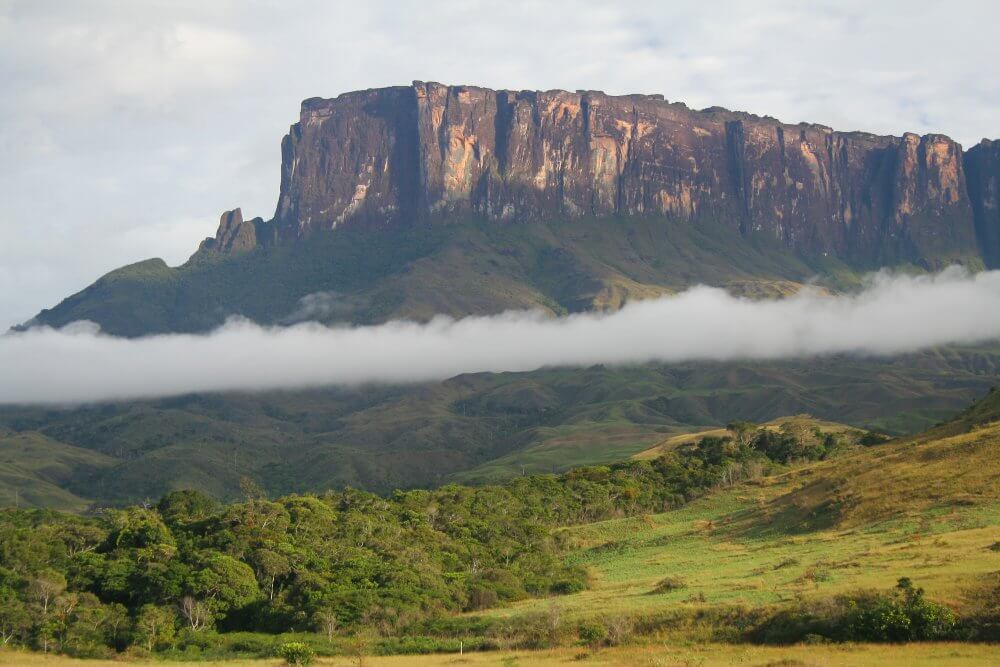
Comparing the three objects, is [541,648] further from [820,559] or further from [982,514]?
[982,514]

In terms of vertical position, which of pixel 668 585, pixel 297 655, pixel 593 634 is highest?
pixel 668 585

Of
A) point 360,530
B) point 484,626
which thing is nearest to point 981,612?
point 484,626

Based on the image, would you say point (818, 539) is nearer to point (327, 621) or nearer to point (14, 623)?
point (327, 621)

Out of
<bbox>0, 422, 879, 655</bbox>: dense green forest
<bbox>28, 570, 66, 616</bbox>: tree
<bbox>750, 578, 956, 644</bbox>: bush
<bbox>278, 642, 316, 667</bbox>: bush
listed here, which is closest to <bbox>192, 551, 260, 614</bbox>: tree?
<bbox>0, 422, 879, 655</bbox>: dense green forest

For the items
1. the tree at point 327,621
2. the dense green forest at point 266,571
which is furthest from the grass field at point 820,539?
the tree at point 327,621

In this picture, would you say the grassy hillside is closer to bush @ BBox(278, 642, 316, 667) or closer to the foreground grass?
the foreground grass

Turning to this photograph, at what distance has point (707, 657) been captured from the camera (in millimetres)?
70062

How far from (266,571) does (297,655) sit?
31811 mm

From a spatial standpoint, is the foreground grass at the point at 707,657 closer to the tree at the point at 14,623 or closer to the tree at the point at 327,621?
the tree at the point at 14,623

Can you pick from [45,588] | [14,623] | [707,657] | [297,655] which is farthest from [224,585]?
[707,657]

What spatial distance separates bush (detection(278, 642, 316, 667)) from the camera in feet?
262

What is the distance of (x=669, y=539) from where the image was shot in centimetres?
12912

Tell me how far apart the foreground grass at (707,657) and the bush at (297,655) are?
1017mm

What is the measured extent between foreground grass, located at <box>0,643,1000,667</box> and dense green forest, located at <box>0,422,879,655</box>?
10.8 metres
